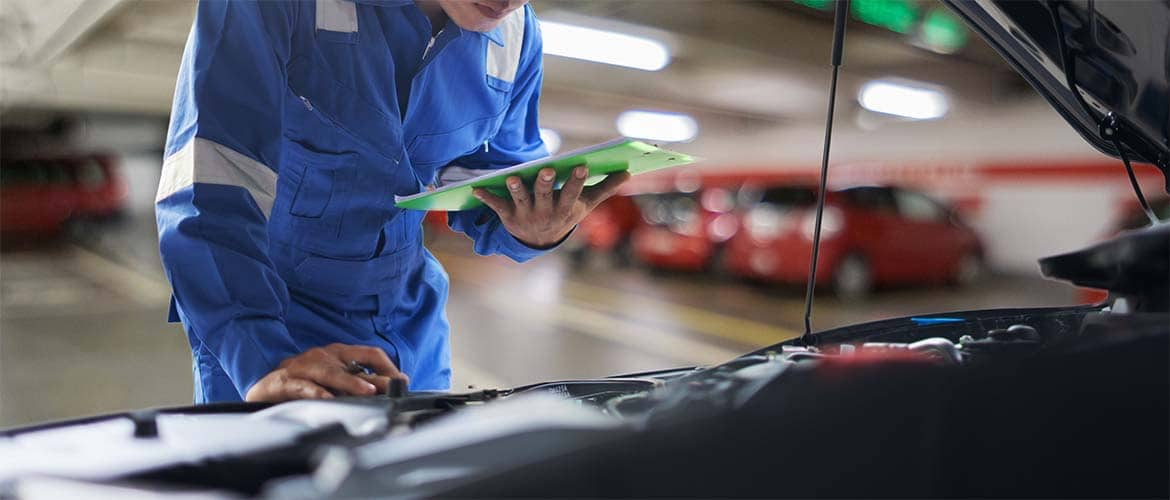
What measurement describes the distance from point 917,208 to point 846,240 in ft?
3.27

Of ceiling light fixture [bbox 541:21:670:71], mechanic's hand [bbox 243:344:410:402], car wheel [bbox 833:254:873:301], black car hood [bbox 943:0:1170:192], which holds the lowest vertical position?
car wheel [bbox 833:254:873:301]

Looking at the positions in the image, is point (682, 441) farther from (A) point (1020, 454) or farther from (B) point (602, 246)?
(B) point (602, 246)

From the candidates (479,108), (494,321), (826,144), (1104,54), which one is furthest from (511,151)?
(494,321)

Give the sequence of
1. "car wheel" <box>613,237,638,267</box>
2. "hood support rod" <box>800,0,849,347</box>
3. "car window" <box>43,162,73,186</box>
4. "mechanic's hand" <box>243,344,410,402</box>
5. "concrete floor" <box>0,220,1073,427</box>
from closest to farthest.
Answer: "mechanic's hand" <box>243,344,410,402</box>, "hood support rod" <box>800,0,849,347</box>, "concrete floor" <box>0,220,1073,427</box>, "car window" <box>43,162,73,186</box>, "car wheel" <box>613,237,638,267</box>

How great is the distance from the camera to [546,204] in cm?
111

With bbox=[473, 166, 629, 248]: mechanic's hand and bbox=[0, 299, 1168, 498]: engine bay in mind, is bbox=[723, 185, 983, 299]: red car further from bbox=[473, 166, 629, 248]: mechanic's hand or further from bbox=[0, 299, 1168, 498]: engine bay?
bbox=[0, 299, 1168, 498]: engine bay

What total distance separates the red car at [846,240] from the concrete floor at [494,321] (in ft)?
0.71

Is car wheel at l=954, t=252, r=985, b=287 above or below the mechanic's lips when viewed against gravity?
below

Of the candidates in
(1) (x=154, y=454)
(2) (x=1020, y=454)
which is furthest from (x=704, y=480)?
(1) (x=154, y=454)

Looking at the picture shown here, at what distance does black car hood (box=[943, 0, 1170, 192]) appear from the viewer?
3.05 ft

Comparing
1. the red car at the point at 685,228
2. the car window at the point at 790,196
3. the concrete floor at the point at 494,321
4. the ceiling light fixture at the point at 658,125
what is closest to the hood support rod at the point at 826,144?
the concrete floor at the point at 494,321

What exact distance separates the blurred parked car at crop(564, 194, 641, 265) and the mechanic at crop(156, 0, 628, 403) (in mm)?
6920

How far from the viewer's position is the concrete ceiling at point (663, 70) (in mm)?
4582

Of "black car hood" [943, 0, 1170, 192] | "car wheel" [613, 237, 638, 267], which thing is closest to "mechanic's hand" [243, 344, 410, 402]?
"black car hood" [943, 0, 1170, 192]
